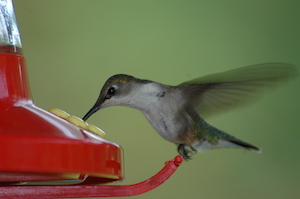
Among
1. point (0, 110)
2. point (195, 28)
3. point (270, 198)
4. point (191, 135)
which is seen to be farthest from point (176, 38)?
point (0, 110)

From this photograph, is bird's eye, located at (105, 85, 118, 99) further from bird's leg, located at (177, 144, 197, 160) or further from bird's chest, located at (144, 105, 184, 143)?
bird's leg, located at (177, 144, 197, 160)

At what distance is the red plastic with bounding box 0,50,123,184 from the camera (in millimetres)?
1153

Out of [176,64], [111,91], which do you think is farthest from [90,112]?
[176,64]

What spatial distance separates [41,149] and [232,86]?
1550mm

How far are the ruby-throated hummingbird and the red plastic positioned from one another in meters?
1.03

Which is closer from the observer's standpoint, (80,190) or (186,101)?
(80,190)

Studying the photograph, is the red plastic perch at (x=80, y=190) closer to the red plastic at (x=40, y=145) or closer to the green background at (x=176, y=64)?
the red plastic at (x=40, y=145)

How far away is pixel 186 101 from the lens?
9.07 feet

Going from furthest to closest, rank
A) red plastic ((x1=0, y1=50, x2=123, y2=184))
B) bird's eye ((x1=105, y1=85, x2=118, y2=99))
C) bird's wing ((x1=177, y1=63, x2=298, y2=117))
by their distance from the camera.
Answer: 1. bird's eye ((x1=105, y1=85, x2=118, y2=99))
2. bird's wing ((x1=177, y1=63, x2=298, y2=117))
3. red plastic ((x1=0, y1=50, x2=123, y2=184))

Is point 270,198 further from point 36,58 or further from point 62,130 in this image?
point 62,130

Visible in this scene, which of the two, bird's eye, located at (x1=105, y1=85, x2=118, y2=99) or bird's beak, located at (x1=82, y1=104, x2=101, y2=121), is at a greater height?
bird's eye, located at (x1=105, y1=85, x2=118, y2=99)

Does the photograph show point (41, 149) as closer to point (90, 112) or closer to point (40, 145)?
point (40, 145)

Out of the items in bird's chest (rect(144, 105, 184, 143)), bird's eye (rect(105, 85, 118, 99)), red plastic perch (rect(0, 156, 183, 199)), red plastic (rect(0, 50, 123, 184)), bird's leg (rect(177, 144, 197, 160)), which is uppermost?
red plastic (rect(0, 50, 123, 184))

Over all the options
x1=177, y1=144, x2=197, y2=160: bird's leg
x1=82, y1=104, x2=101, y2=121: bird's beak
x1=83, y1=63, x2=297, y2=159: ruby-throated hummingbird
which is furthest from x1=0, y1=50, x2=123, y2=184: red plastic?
x1=177, y1=144, x2=197, y2=160: bird's leg
